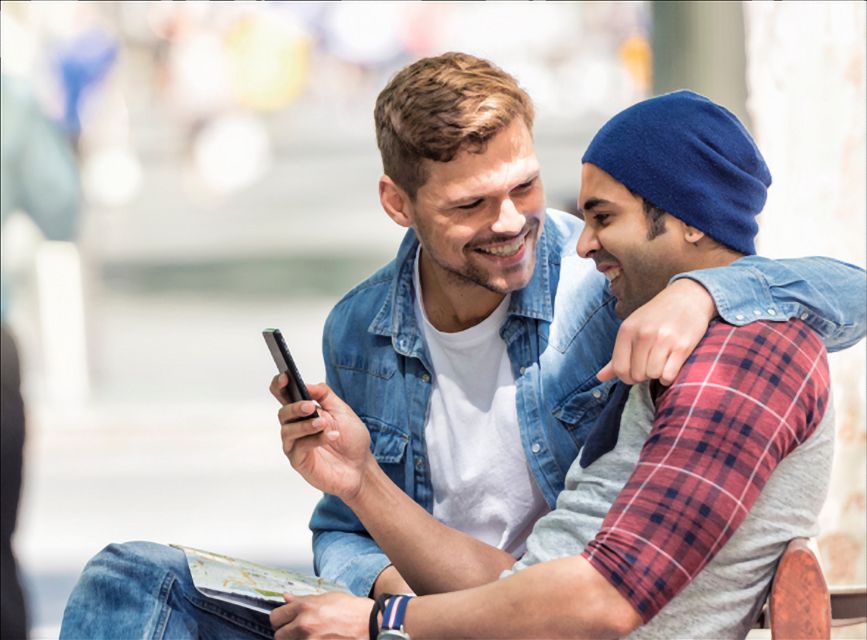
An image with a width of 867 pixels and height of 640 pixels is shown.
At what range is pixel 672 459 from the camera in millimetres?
1727

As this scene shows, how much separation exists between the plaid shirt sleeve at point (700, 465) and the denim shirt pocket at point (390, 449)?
746 mm

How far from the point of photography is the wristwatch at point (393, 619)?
6.30 ft

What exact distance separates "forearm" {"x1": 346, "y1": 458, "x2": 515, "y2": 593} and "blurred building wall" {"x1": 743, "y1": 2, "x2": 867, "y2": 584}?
0.97 metres

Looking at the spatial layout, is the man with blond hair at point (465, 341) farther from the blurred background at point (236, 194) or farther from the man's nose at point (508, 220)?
the blurred background at point (236, 194)

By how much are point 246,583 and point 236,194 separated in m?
11.0

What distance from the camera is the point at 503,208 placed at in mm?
2396

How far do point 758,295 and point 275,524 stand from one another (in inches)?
153

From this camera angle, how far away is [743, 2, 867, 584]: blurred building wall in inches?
116

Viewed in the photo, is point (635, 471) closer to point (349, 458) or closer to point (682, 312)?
point (682, 312)

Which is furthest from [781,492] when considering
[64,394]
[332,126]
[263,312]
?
[332,126]

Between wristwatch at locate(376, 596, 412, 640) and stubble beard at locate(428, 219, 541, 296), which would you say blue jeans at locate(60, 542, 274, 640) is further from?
stubble beard at locate(428, 219, 541, 296)

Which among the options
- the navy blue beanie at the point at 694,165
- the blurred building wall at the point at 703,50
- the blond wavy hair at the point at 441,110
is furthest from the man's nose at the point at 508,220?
the blurred building wall at the point at 703,50

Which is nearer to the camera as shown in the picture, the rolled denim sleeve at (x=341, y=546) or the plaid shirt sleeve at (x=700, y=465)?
the plaid shirt sleeve at (x=700, y=465)

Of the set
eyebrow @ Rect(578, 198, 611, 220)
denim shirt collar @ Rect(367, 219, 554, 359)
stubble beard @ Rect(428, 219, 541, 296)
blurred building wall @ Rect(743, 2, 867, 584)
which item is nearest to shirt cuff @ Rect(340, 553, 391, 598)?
denim shirt collar @ Rect(367, 219, 554, 359)
